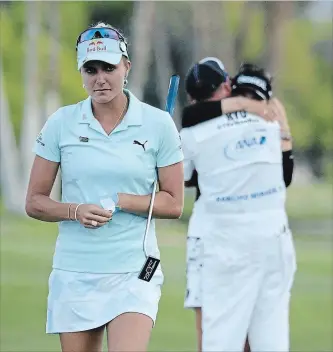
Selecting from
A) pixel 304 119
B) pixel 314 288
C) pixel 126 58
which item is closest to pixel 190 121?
pixel 126 58

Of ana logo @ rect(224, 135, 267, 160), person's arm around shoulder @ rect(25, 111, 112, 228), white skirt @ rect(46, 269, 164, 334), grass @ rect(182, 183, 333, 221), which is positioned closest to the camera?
white skirt @ rect(46, 269, 164, 334)

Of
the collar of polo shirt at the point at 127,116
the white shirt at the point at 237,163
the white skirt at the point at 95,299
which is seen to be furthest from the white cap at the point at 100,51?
the white shirt at the point at 237,163

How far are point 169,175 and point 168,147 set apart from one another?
130 millimetres

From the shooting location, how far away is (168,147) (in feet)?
21.4

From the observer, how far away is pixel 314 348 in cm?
1211

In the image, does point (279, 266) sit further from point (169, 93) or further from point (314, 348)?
point (314, 348)

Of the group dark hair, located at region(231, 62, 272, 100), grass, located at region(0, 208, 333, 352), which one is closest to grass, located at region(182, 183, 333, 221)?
grass, located at region(0, 208, 333, 352)

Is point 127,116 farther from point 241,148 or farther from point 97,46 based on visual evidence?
point 241,148

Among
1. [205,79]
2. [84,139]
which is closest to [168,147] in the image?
[84,139]

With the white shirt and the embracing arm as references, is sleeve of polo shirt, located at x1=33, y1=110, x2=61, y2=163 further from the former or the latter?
the white shirt

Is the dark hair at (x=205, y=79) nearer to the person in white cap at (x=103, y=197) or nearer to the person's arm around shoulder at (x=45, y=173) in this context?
the person in white cap at (x=103, y=197)

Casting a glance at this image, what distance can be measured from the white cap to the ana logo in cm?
201

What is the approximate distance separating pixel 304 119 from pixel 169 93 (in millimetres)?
84945

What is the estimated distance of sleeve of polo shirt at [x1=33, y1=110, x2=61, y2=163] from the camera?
6488 mm
